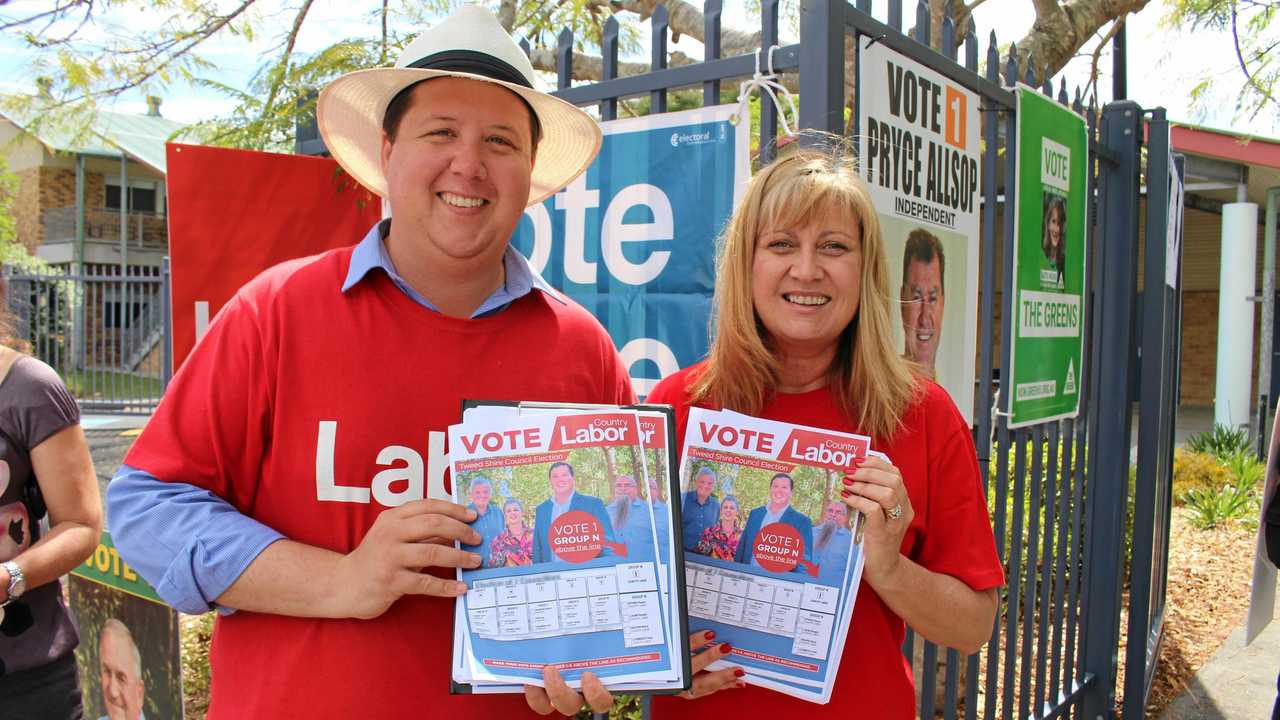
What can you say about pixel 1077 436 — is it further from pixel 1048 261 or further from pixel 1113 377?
pixel 1048 261

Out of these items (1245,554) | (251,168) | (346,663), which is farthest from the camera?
(1245,554)

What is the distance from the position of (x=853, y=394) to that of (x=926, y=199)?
112 centimetres

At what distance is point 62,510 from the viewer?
8.69 ft

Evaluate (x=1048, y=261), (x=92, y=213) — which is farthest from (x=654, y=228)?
(x=92, y=213)

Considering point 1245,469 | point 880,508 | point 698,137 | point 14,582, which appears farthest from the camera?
point 1245,469

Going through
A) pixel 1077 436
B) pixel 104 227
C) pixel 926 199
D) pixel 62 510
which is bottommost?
pixel 62 510

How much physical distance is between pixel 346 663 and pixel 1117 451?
148 inches

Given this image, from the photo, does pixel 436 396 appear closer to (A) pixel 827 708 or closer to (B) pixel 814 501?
(B) pixel 814 501

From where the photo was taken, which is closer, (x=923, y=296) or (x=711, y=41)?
(x=711, y=41)

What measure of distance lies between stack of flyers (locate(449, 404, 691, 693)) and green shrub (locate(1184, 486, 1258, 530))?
898 cm

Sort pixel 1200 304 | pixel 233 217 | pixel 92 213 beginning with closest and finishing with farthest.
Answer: pixel 233 217
pixel 1200 304
pixel 92 213

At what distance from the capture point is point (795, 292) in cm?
188

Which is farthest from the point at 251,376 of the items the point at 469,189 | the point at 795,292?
the point at 795,292

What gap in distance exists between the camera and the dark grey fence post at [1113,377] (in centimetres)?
429
